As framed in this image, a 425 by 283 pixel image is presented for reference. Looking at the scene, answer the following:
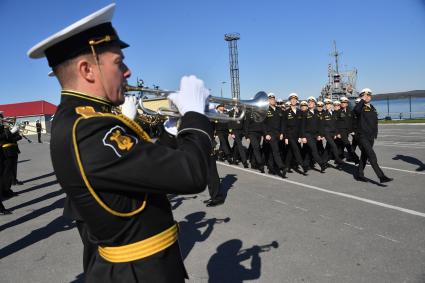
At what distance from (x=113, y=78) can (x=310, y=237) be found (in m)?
3.79

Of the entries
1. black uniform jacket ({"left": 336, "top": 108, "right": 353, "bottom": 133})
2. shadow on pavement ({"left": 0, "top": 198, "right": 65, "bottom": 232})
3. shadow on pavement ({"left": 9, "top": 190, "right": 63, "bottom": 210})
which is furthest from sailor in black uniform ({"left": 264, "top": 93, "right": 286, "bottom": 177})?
shadow on pavement ({"left": 9, "top": 190, "right": 63, "bottom": 210})

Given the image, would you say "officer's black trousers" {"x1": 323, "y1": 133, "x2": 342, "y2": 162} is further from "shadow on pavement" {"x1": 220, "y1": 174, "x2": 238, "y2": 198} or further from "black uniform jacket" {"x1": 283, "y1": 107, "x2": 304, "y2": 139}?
"shadow on pavement" {"x1": 220, "y1": 174, "x2": 238, "y2": 198}

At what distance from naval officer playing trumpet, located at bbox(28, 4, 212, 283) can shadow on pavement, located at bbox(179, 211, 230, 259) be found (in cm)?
283

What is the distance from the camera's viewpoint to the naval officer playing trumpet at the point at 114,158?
1.36 m

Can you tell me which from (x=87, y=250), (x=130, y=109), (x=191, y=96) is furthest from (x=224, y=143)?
(x=191, y=96)

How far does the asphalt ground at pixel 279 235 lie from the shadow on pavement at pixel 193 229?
15mm

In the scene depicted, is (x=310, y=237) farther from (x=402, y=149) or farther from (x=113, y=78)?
(x=402, y=149)

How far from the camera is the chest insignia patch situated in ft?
4.42

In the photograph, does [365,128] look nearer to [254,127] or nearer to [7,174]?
[254,127]

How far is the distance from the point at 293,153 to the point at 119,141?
913cm

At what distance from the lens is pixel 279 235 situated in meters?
4.77

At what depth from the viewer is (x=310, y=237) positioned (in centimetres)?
462

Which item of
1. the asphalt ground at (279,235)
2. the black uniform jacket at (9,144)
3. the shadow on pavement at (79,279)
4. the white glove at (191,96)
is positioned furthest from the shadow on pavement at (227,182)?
the white glove at (191,96)

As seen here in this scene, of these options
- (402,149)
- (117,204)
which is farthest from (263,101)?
(402,149)
